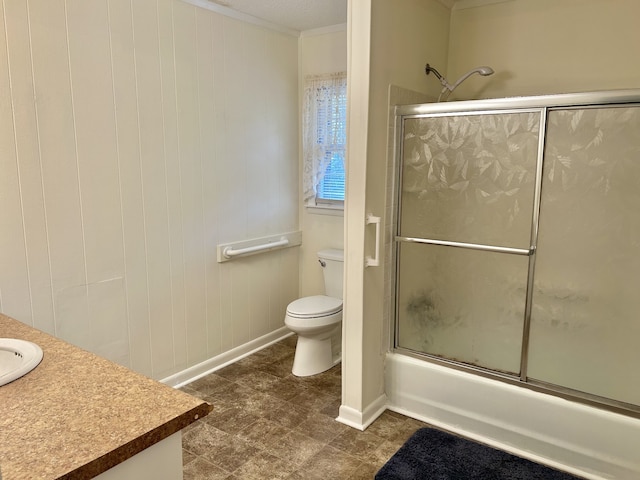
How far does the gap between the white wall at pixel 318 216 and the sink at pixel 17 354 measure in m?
2.41

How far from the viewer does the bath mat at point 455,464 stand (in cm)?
200

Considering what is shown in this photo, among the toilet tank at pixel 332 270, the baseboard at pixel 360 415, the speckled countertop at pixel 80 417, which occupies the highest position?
the speckled countertop at pixel 80 417

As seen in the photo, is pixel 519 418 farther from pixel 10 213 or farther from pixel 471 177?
pixel 10 213

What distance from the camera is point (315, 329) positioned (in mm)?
3021

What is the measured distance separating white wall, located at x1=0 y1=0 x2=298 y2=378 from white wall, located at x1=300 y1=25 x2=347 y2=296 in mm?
113

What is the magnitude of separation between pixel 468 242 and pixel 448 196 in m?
0.27

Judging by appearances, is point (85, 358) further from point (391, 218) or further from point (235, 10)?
point (235, 10)

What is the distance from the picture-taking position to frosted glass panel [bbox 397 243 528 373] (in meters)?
2.40

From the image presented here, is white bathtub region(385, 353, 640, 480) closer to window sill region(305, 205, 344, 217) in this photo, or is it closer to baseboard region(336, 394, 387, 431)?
baseboard region(336, 394, 387, 431)

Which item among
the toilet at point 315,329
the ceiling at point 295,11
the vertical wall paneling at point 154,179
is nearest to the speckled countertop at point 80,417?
the vertical wall paneling at point 154,179

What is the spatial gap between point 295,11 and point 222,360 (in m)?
2.39

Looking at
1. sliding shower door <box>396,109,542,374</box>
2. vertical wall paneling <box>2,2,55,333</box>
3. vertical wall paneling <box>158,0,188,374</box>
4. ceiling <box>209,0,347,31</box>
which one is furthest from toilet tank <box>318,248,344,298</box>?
vertical wall paneling <box>2,2,55,333</box>

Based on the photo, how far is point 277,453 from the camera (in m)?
2.32

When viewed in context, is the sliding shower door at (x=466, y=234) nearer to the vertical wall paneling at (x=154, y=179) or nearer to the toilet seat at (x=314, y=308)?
the toilet seat at (x=314, y=308)
